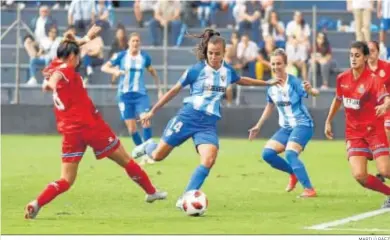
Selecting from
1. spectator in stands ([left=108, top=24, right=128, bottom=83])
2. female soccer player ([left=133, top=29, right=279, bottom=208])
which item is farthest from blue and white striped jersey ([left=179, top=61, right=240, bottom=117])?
spectator in stands ([left=108, top=24, right=128, bottom=83])

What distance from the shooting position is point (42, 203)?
12664 millimetres

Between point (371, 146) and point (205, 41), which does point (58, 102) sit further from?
point (371, 146)

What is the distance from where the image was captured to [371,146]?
1372 centimetres

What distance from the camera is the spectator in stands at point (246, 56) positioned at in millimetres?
28328

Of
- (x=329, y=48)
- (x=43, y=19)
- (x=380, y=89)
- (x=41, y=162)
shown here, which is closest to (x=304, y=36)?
(x=329, y=48)

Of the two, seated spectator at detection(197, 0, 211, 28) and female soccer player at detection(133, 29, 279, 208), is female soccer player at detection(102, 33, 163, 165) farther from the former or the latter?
seated spectator at detection(197, 0, 211, 28)

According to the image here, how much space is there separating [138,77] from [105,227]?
936 centimetres

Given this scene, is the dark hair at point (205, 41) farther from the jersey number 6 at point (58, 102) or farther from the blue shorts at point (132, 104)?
the blue shorts at point (132, 104)

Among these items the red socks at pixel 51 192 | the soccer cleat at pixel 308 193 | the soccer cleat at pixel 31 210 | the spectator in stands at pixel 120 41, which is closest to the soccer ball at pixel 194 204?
the red socks at pixel 51 192

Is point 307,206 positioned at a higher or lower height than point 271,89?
lower

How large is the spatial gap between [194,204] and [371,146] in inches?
92.8

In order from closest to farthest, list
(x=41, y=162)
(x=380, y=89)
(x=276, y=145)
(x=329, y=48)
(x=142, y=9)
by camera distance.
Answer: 1. (x=380, y=89)
2. (x=276, y=145)
3. (x=41, y=162)
4. (x=329, y=48)
5. (x=142, y=9)

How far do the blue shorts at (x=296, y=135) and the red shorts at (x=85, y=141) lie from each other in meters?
3.51
